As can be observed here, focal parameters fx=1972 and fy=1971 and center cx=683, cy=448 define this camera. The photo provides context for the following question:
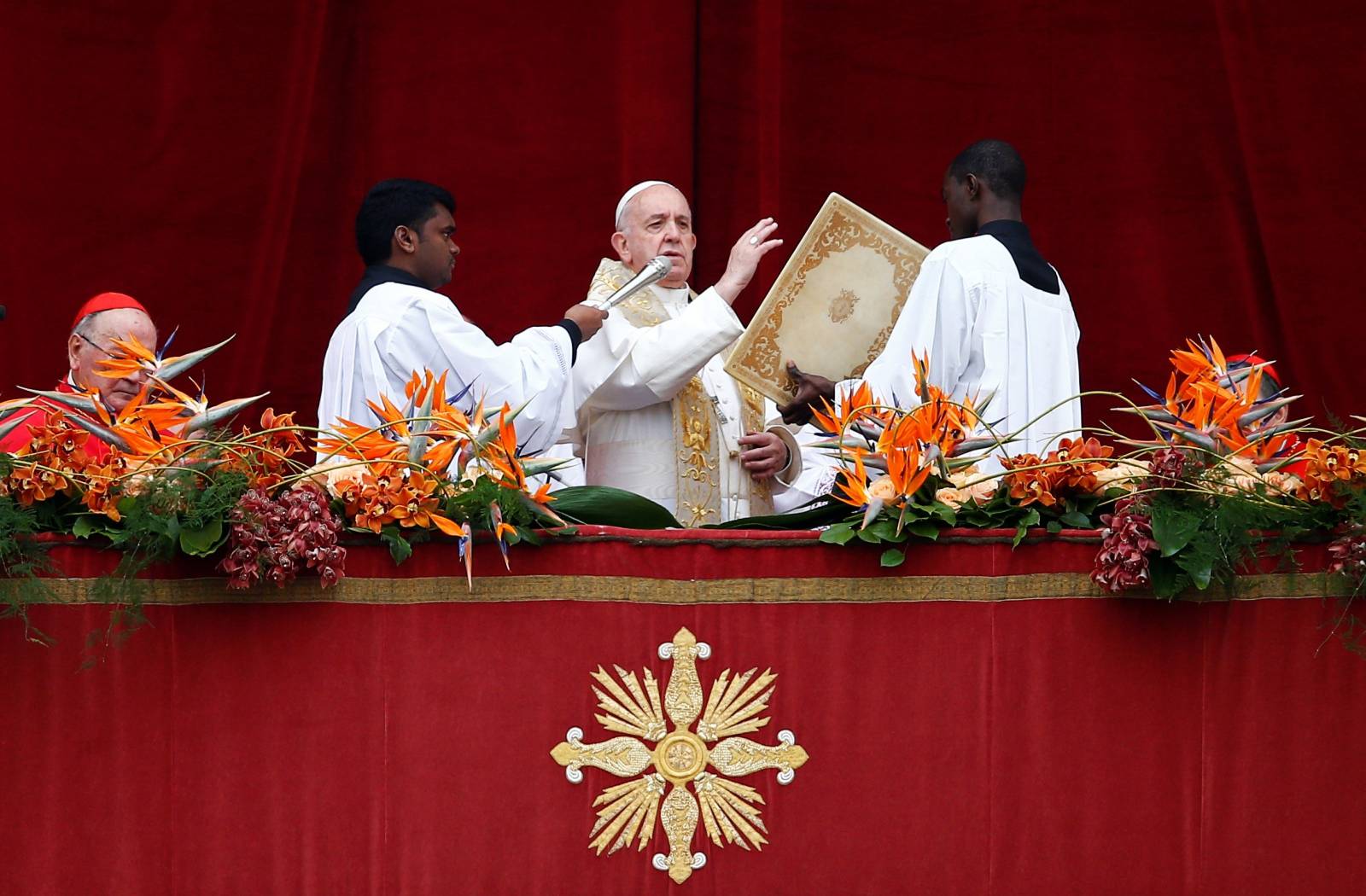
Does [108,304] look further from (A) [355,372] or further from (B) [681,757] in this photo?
(B) [681,757]

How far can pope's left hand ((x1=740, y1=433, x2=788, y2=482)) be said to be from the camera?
5.63 m

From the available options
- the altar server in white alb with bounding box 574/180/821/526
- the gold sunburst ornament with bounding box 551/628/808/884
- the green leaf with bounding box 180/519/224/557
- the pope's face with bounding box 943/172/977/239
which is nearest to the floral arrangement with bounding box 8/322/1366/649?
the green leaf with bounding box 180/519/224/557

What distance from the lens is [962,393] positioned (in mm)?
5590

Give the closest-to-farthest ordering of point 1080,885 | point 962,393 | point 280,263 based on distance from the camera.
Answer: point 1080,885 < point 962,393 < point 280,263

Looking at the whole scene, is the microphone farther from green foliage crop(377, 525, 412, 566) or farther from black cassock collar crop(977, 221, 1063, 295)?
green foliage crop(377, 525, 412, 566)

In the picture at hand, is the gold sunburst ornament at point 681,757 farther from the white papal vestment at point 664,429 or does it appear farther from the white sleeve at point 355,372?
the white papal vestment at point 664,429

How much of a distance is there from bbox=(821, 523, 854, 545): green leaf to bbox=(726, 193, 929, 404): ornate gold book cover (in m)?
1.45

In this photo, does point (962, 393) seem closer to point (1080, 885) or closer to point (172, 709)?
point (1080, 885)

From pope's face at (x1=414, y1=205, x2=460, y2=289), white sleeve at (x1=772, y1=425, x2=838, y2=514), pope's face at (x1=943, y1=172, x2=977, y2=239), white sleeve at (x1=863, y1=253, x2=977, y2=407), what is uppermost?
pope's face at (x1=943, y1=172, x2=977, y2=239)

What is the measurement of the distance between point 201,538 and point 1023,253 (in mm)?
2670

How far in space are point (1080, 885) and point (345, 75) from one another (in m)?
4.79

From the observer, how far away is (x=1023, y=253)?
565 centimetres

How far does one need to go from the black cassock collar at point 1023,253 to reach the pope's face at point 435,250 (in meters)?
1.53

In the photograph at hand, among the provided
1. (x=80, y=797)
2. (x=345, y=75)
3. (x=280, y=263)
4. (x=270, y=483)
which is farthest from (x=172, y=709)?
(x=345, y=75)
